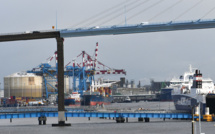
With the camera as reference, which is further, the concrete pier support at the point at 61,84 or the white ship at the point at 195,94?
the white ship at the point at 195,94

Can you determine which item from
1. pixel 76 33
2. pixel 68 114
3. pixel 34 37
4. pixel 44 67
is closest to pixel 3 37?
pixel 34 37

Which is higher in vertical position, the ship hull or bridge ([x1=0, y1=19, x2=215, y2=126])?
bridge ([x1=0, y1=19, x2=215, y2=126])

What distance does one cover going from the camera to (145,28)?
279ft

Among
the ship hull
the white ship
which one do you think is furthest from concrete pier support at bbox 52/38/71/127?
the ship hull

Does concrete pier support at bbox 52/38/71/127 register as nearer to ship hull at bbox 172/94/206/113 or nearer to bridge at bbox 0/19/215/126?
bridge at bbox 0/19/215/126

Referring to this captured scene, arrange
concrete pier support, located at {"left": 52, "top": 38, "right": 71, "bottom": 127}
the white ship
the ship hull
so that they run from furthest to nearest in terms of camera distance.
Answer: the ship hull
the white ship
concrete pier support, located at {"left": 52, "top": 38, "right": 71, "bottom": 127}

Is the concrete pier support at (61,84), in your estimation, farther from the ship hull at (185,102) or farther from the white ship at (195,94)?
the ship hull at (185,102)

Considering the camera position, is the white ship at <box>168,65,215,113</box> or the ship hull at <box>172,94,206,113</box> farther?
the ship hull at <box>172,94,206,113</box>

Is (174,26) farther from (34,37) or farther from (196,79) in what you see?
(34,37)

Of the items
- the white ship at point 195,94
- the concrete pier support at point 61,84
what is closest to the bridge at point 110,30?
the concrete pier support at point 61,84

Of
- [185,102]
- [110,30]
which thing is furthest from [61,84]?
[185,102]

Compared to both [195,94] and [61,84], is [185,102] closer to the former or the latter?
[195,94]

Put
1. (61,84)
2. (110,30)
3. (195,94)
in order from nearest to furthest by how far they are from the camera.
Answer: (61,84)
(110,30)
(195,94)

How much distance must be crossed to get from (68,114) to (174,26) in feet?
76.0
